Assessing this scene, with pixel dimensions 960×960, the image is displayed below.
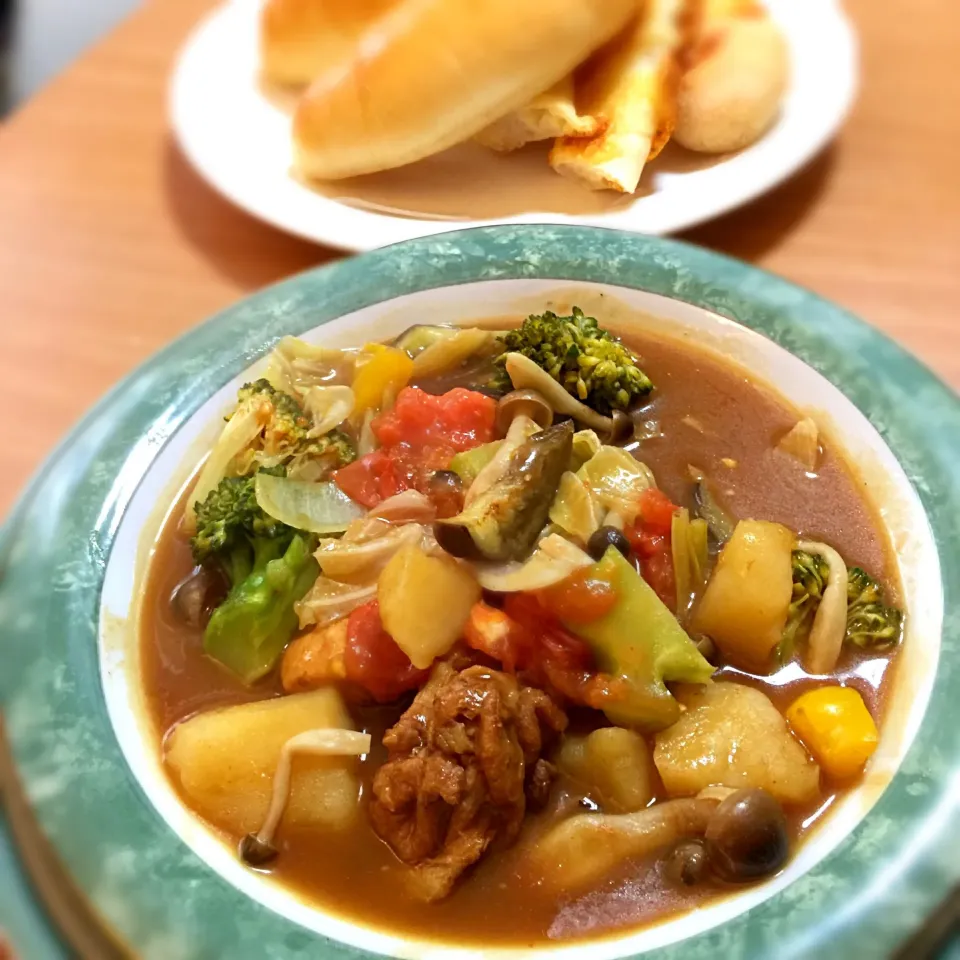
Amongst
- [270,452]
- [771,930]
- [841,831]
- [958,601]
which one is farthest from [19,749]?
[958,601]

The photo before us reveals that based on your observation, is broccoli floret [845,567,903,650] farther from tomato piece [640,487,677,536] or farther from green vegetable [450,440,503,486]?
green vegetable [450,440,503,486]

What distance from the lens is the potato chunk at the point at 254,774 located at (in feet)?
5.64

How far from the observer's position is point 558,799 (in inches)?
68.7

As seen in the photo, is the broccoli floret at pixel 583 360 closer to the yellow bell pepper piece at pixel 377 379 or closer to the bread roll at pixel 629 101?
the yellow bell pepper piece at pixel 377 379

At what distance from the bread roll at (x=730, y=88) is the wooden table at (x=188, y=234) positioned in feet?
0.82

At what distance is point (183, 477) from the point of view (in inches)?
88.9

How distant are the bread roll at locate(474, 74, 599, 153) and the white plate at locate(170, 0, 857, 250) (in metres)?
0.06

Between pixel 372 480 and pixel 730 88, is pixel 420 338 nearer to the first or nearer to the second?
pixel 372 480

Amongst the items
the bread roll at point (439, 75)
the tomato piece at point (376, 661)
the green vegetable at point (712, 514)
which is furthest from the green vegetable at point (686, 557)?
the bread roll at point (439, 75)

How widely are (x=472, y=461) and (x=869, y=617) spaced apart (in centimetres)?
87

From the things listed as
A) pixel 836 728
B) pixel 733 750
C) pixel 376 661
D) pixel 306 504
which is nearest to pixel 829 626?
pixel 836 728

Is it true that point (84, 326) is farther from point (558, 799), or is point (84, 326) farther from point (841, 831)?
point (841, 831)

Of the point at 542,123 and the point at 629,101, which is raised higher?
the point at 629,101

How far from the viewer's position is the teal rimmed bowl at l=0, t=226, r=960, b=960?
1.45 meters
